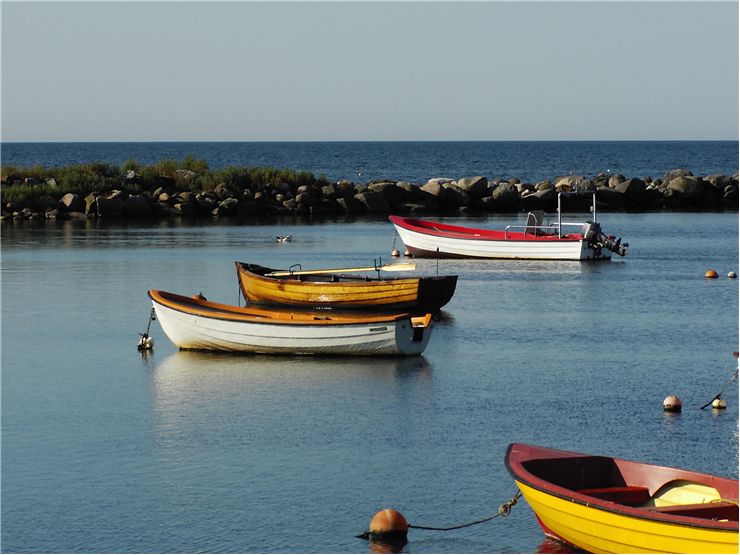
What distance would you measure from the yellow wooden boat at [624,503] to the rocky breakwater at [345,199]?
5288cm

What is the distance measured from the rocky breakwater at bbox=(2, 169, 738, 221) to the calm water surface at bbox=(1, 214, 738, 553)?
89.1 feet

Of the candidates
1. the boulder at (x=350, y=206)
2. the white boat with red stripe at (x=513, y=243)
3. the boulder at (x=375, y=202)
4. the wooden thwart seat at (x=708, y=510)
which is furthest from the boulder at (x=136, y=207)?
the wooden thwart seat at (x=708, y=510)

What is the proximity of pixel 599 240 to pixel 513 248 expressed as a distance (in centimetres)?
321

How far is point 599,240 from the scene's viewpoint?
4572cm

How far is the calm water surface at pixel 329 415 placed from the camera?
49.6 feet

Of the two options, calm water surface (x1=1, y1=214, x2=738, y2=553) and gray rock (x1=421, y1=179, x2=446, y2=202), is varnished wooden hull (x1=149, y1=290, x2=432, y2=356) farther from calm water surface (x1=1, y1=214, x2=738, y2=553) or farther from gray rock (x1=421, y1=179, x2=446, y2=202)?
gray rock (x1=421, y1=179, x2=446, y2=202)

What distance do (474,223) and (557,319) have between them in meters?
29.8

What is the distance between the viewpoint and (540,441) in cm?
1869

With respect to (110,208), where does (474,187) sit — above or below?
above

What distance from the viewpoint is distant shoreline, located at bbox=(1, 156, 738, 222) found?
65.4m

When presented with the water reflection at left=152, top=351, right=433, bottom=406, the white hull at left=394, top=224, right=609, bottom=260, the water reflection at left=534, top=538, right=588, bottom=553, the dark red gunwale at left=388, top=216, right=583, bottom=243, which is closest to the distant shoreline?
the dark red gunwale at left=388, top=216, right=583, bottom=243

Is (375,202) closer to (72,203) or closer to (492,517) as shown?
(72,203)

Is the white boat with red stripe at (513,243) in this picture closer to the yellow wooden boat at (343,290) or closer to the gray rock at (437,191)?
the yellow wooden boat at (343,290)

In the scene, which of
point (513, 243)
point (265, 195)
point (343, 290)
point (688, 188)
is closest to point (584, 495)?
point (343, 290)
